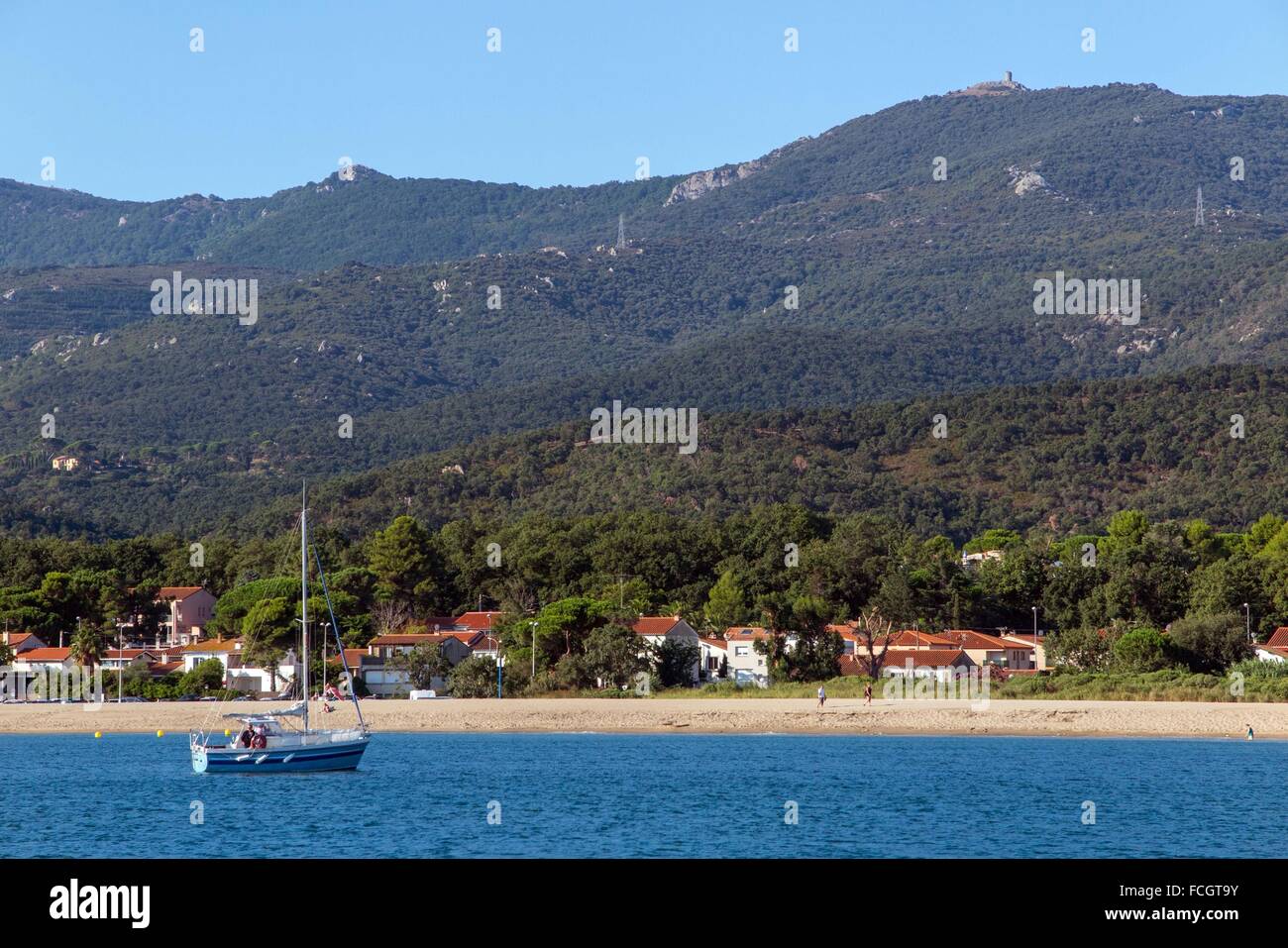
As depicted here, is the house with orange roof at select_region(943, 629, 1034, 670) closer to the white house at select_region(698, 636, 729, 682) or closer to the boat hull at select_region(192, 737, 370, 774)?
the white house at select_region(698, 636, 729, 682)

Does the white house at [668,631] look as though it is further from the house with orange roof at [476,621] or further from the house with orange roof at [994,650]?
the house with orange roof at [994,650]

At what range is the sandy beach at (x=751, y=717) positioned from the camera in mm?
51812

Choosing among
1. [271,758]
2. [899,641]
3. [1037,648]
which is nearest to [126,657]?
[899,641]

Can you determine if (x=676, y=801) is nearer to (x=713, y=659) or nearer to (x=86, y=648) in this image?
(x=713, y=659)

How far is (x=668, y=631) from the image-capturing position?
70750mm

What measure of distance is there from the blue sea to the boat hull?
12.4 inches

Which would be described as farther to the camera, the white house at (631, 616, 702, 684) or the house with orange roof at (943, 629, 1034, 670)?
the house with orange roof at (943, 629, 1034, 670)

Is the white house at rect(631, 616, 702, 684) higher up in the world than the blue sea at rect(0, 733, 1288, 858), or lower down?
higher up

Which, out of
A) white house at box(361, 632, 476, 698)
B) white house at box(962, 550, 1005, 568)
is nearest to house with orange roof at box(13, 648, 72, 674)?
white house at box(361, 632, 476, 698)

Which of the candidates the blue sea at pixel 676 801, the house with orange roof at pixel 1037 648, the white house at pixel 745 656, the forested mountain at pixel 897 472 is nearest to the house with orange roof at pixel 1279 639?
the house with orange roof at pixel 1037 648

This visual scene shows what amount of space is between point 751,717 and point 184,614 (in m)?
45.0

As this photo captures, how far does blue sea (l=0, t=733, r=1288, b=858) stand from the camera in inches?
1164

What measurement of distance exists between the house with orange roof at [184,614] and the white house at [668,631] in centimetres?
2766
